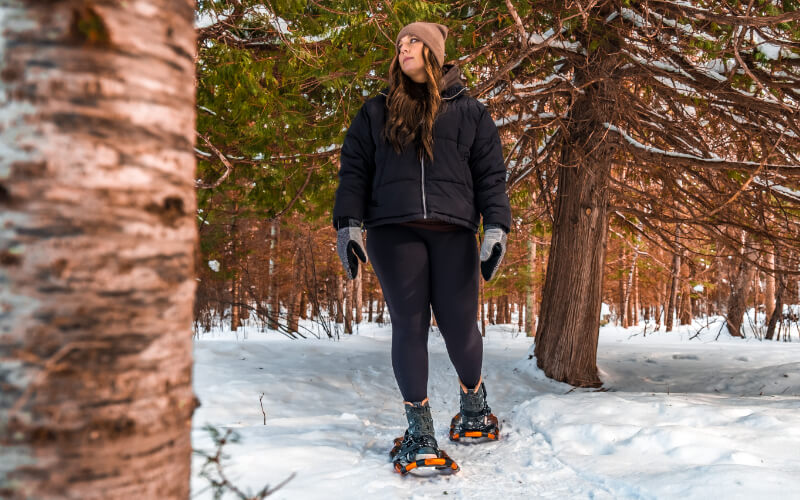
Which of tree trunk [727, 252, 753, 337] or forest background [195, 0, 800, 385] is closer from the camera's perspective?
forest background [195, 0, 800, 385]

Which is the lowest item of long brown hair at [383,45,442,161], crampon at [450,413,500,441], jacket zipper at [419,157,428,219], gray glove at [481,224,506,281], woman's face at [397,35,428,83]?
crampon at [450,413,500,441]

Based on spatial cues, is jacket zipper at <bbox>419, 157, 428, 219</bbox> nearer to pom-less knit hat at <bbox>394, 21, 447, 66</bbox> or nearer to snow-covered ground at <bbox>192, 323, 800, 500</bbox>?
pom-less knit hat at <bbox>394, 21, 447, 66</bbox>

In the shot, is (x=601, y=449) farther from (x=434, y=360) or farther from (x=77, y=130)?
(x=434, y=360)

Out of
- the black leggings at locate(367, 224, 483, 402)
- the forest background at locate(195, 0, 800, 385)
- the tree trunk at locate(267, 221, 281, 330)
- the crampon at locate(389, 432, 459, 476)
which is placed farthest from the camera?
the tree trunk at locate(267, 221, 281, 330)

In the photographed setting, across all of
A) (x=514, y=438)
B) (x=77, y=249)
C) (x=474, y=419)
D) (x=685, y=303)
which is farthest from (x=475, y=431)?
(x=685, y=303)

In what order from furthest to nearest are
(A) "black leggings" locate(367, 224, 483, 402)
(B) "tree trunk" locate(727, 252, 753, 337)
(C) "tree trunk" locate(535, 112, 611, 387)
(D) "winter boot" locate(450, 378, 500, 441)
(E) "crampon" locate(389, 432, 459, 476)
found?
1. (B) "tree trunk" locate(727, 252, 753, 337)
2. (C) "tree trunk" locate(535, 112, 611, 387)
3. (D) "winter boot" locate(450, 378, 500, 441)
4. (A) "black leggings" locate(367, 224, 483, 402)
5. (E) "crampon" locate(389, 432, 459, 476)

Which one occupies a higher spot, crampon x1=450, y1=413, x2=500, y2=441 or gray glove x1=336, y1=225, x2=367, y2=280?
gray glove x1=336, y1=225, x2=367, y2=280

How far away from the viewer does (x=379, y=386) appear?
430cm

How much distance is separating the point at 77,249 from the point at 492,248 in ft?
6.59

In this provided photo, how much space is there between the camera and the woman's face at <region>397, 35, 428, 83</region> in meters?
2.46

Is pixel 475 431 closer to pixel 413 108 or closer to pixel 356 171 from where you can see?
pixel 356 171

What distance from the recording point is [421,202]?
237 centimetres

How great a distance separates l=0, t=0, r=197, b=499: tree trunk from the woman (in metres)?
1.72

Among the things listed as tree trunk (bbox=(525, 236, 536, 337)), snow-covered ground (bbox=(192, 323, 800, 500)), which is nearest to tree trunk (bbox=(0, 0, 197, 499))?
snow-covered ground (bbox=(192, 323, 800, 500))
